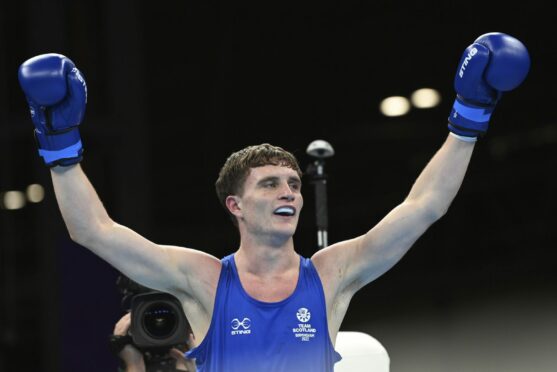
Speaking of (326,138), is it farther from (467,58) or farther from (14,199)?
(467,58)

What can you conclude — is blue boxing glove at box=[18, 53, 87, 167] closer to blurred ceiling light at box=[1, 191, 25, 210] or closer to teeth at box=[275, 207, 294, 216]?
teeth at box=[275, 207, 294, 216]

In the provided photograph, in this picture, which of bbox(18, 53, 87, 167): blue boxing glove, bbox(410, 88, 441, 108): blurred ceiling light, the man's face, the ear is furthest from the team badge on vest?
bbox(410, 88, 441, 108): blurred ceiling light

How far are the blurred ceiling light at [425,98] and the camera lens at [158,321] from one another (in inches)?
203

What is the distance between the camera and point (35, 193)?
631 cm

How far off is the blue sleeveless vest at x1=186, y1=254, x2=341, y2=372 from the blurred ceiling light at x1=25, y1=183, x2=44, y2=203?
148 inches

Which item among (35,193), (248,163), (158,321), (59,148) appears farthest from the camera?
(35,193)

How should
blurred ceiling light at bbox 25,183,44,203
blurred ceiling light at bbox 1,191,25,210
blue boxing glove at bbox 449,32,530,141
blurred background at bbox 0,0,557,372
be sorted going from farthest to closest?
blurred ceiling light at bbox 1,191,25,210 < blurred background at bbox 0,0,557,372 < blurred ceiling light at bbox 25,183,44,203 < blue boxing glove at bbox 449,32,530,141

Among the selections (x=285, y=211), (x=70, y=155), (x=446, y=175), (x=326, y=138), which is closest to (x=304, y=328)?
(x=285, y=211)

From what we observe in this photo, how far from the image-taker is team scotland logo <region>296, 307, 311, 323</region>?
2.62m

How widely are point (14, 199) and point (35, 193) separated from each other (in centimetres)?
47

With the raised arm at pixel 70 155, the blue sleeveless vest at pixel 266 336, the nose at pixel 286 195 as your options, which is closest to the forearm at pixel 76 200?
the raised arm at pixel 70 155

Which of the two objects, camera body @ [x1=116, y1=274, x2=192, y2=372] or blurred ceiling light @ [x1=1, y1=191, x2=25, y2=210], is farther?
blurred ceiling light @ [x1=1, y1=191, x2=25, y2=210]

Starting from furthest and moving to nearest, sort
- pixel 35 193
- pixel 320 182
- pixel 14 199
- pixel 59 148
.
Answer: pixel 14 199 < pixel 35 193 < pixel 320 182 < pixel 59 148

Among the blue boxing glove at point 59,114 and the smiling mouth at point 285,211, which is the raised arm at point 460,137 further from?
the blue boxing glove at point 59,114
